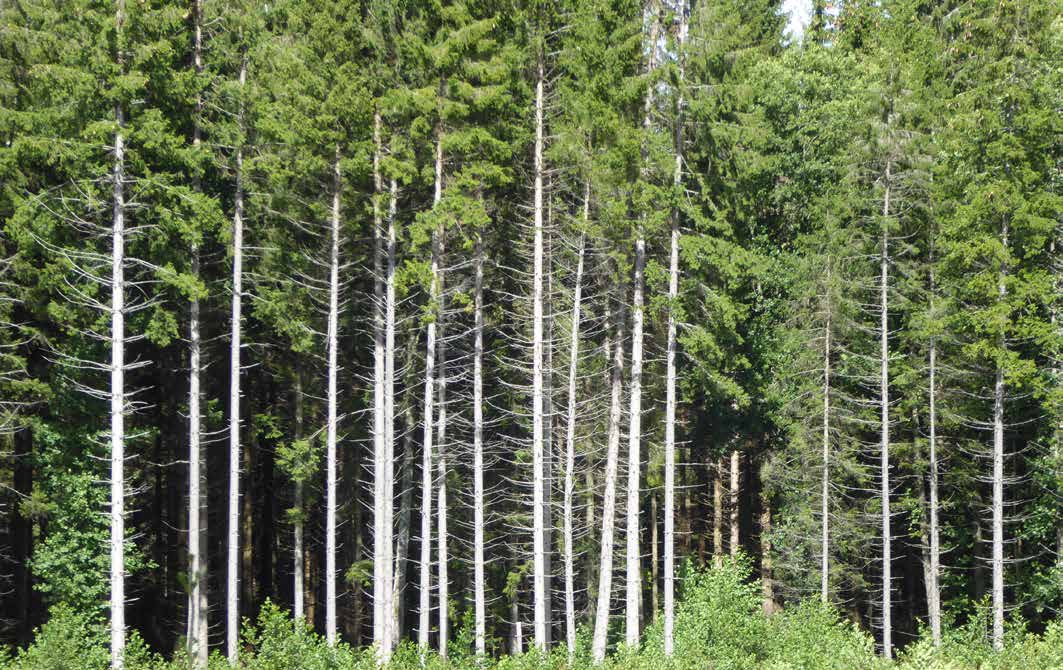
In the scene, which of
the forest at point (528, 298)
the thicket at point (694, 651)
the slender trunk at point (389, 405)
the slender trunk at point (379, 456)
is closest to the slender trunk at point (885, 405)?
the forest at point (528, 298)

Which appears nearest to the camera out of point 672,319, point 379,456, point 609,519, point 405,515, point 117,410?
point 117,410

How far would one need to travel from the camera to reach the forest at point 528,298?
70.5 ft

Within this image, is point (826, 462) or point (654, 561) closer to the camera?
point (826, 462)

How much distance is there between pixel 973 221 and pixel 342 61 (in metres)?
14.5

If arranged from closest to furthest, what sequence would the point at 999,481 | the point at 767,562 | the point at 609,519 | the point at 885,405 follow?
1. the point at 609,519
2. the point at 999,481
3. the point at 885,405
4. the point at 767,562

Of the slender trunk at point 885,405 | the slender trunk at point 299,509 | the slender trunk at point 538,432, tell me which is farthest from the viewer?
the slender trunk at point 885,405

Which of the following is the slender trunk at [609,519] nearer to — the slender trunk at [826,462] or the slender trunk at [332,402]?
the slender trunk at [332,402]

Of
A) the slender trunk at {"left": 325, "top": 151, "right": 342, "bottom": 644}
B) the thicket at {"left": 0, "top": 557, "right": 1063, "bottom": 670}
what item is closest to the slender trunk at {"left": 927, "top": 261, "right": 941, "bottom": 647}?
the thicket at {"left": 0, "top": 557, "right": 1063, "bottom": 670}

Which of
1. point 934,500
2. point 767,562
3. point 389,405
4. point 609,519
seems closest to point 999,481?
point 934,500

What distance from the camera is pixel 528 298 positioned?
24.2 meters

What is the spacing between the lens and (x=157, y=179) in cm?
2097

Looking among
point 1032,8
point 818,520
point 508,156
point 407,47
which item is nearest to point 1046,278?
point 1032,8

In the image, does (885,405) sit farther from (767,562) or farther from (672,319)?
(672,319)

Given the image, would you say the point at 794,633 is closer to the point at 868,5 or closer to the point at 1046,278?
the point at 1046,278
